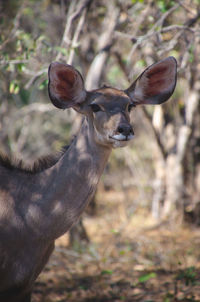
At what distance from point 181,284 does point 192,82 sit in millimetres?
3937

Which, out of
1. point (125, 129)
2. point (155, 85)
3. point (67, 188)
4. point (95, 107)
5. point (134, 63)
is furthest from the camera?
point (134, 63)

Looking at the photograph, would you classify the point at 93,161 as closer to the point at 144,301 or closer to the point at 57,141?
the point at 144,301

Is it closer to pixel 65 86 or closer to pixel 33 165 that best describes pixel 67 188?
pixel 33 165

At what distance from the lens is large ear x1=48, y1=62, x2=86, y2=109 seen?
377 cm

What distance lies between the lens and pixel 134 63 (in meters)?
7.66

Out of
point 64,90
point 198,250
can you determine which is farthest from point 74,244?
point 64,90

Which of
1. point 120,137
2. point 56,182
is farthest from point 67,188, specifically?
point 120,137

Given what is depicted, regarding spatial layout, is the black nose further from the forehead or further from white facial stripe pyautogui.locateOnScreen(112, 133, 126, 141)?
the forehead

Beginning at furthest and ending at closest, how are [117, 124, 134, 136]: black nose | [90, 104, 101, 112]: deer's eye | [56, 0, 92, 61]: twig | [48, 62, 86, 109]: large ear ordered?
[56, 0, 92, 61]: twig < [90, 104, 101, 112]: deer's eye < [48, 62, 86, 109]: large ear < [117, 124, 134, 136]: black nose

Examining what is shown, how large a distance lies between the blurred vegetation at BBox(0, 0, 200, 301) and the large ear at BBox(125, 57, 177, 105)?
1271mm

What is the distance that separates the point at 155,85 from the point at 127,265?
3277mm

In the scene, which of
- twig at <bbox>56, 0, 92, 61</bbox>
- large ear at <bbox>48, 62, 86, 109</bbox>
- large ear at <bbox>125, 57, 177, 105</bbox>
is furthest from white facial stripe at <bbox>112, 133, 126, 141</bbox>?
twig at <bbox>56, 0, 92, 61</bbox>

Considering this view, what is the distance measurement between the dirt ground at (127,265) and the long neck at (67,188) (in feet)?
5.53

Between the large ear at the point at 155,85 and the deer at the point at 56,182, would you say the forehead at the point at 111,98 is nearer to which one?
the deer at the point at 56,182
